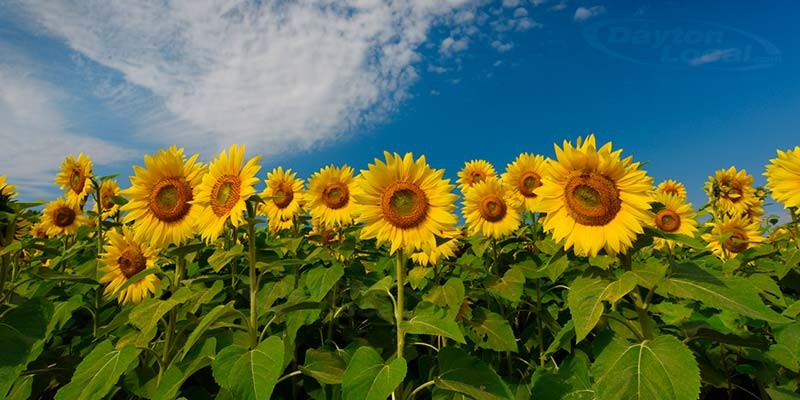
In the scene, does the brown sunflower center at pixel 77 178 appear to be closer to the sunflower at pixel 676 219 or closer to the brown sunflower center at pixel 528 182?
the brown sunflower center at pixel 528 182

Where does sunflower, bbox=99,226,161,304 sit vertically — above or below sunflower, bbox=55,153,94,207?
below

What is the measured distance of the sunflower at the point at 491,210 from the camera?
6199 mm

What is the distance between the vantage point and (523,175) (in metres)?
6.66

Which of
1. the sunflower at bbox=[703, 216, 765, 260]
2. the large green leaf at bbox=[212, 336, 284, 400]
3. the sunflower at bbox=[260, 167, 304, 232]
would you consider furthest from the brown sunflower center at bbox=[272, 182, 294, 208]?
the sunflower at bbox=[703, 216, 765, 260]

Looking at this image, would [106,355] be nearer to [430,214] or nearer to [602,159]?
[430,214]

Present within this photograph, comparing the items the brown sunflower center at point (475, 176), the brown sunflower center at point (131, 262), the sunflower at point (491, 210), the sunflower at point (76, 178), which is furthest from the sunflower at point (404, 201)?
the sunflower at point (76, 178)

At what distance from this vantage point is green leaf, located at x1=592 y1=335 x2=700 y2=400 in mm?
2430

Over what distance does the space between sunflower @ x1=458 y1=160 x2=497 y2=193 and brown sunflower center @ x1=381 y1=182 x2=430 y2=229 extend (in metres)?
5.68

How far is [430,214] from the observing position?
13.2ft

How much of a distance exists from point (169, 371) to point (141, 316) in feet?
1.36

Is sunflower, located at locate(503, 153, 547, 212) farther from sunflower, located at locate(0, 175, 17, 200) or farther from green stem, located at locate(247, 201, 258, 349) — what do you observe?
sunflower, located at locate(0, 175, 17, 200)

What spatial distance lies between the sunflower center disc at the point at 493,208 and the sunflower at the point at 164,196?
149 inches

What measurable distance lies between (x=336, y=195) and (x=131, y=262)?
2348 millimetres

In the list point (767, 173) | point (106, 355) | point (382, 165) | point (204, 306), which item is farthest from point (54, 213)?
point (767, 173)
